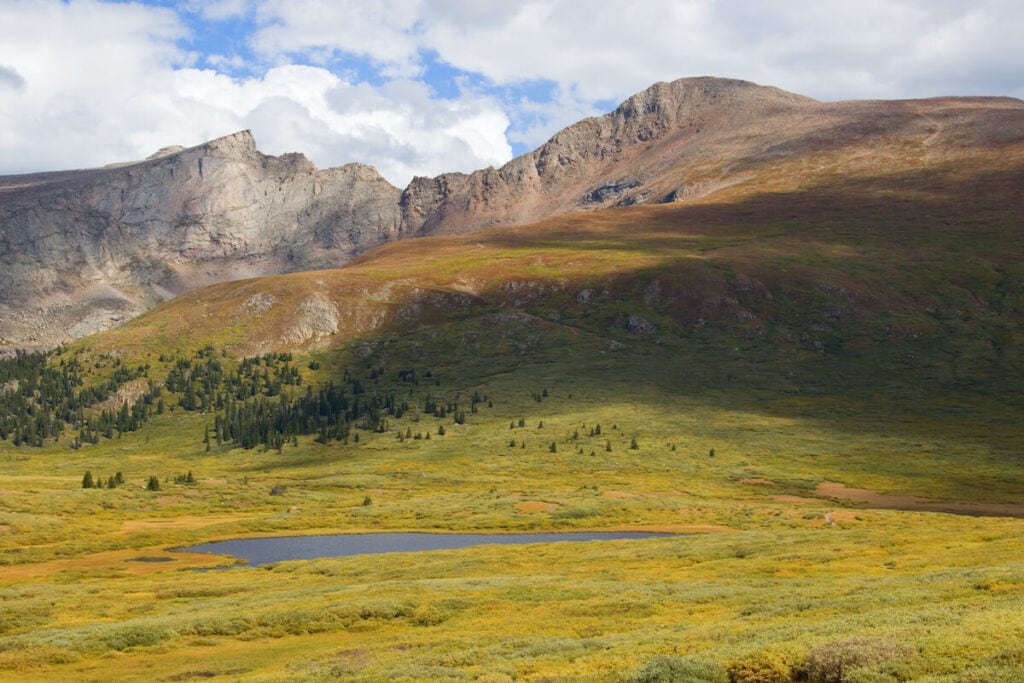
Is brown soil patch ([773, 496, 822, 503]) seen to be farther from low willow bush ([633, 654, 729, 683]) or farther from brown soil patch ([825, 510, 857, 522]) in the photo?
low willow bush ([633, 654, 729, 683])

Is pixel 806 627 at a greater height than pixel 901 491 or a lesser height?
greater

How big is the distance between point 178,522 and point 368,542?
31634 mm

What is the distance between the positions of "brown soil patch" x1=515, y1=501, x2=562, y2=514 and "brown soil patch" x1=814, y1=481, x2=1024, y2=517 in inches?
1635

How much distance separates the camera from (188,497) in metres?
147

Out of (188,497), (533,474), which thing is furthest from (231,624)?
(533,474)

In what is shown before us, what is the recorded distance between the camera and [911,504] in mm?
131125

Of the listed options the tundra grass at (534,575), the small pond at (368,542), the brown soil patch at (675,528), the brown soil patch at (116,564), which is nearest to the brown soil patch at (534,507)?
the tundra grass at (534,575)

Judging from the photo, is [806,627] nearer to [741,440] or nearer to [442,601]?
[442,601]

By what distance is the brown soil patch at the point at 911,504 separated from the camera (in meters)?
124

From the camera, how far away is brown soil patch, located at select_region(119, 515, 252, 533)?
4700 inches

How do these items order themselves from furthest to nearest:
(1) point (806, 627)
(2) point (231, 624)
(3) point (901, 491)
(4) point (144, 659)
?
(3) point (901, 491), (2) point (231, 624), (4) point (144, 659), (1) point (806, 627)

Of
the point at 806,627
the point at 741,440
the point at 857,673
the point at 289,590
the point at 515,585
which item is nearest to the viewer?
the point at 857,673

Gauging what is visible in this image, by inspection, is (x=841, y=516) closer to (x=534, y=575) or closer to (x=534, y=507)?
(x=534, y=507)

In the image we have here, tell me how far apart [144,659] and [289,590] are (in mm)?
21661
